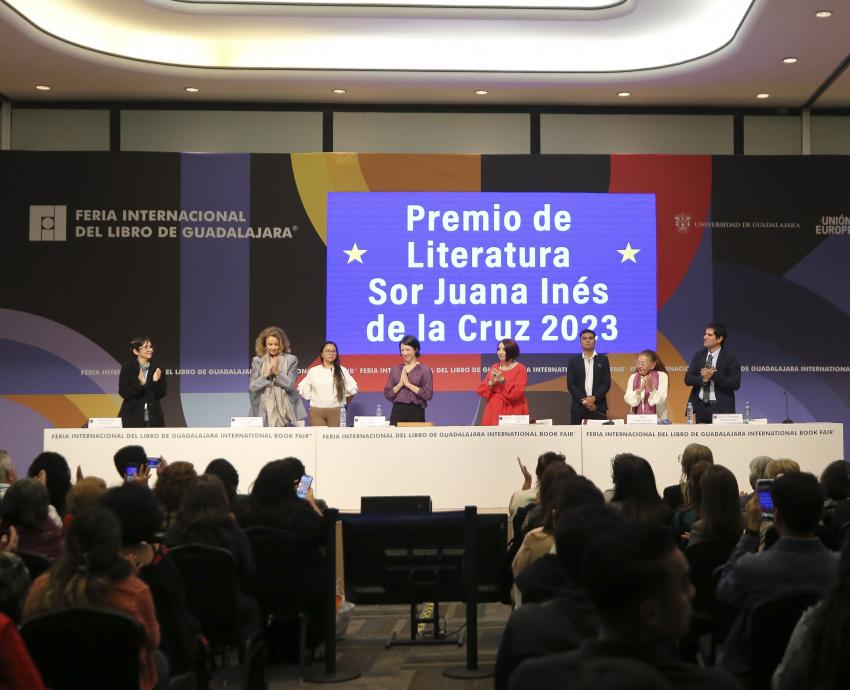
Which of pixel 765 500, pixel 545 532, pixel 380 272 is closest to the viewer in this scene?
pixel 545 532

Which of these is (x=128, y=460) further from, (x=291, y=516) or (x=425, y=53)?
(x=425, y=53)

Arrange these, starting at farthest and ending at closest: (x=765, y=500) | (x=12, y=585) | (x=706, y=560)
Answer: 1. (x=765, y=500)
2. (x=706, y=560)
3. (x=12, y=585)

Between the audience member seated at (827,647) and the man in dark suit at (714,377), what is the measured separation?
6603mm

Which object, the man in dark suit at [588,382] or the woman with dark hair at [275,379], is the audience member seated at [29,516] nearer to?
the woman with dark hair at [275,379]

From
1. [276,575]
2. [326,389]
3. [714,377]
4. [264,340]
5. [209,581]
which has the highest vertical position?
[264,340]

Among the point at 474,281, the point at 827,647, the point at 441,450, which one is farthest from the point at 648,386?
the point at 827,647

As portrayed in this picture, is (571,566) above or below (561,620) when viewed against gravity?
above

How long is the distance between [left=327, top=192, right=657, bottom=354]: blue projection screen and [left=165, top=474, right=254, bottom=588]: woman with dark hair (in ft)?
21.8

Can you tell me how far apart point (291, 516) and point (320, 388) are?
4888mm

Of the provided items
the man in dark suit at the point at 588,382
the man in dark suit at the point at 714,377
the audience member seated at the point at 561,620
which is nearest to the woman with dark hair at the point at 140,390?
the man in dark suit at the point at 588,382

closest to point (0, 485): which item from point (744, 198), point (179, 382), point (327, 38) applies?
point (179, 382)

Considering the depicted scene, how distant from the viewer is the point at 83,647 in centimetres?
264

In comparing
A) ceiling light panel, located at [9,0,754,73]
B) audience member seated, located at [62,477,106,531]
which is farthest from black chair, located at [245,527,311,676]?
ceiling light panel, located at [9,0,754,73]

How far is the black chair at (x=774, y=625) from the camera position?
8.97ft
